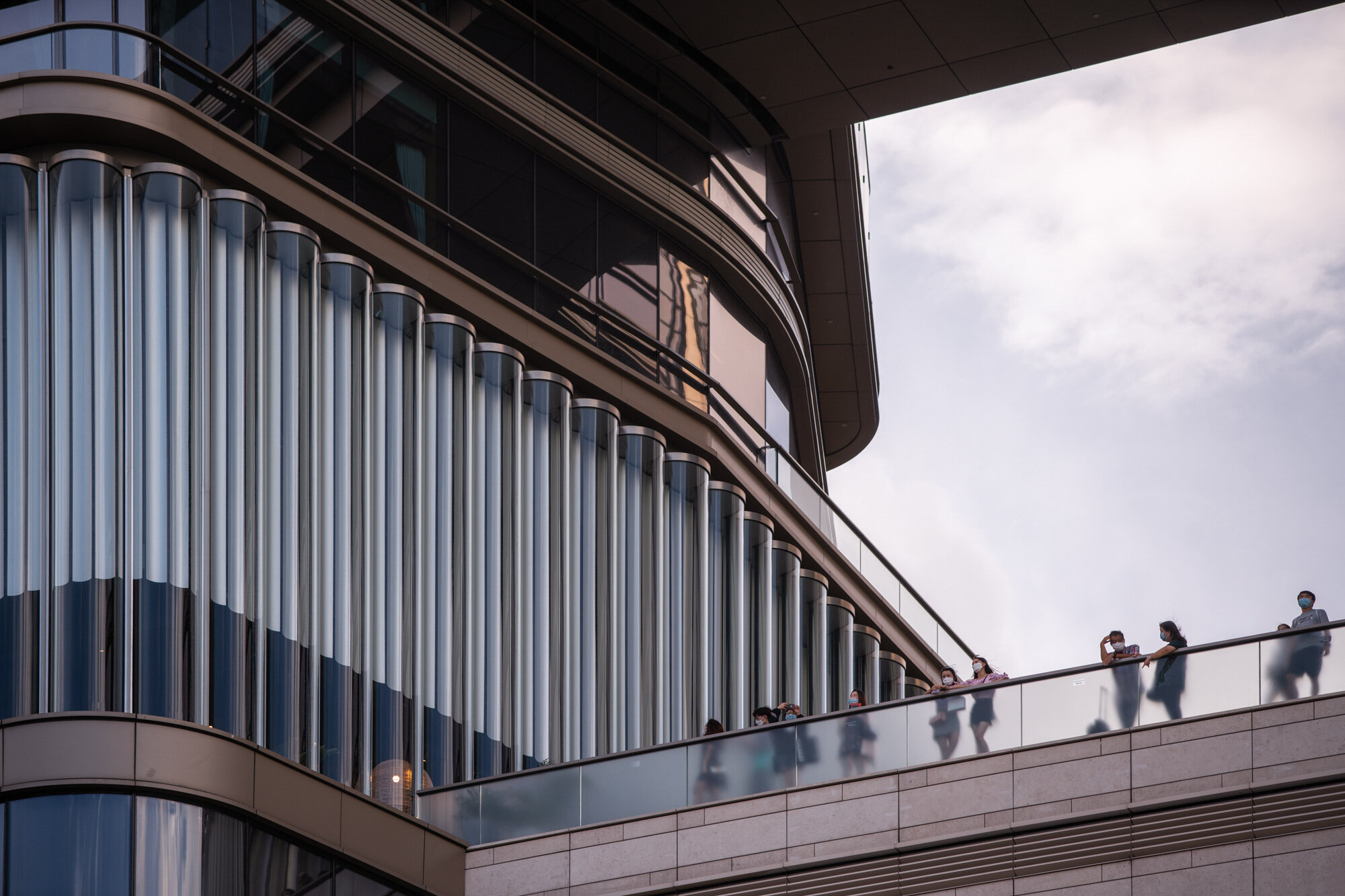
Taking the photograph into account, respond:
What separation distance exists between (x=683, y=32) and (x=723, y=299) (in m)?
4.93

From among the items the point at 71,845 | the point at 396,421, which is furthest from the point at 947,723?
the point at 396,421

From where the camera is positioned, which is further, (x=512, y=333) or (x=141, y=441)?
(x=512, y=333)

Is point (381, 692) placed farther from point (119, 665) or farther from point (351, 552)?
point (119, 665)

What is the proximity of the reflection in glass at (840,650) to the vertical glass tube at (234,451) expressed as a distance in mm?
13780

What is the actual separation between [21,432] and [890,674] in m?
18.6

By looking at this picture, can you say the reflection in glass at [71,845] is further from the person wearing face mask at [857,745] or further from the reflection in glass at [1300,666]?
the reflection in glass at [1300,666]

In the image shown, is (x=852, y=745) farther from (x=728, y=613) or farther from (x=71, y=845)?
(x=728, y=613)

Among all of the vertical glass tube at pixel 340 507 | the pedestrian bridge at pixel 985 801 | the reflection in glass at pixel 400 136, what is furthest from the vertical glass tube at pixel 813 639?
the pedestrian bridge at pixel 985 801

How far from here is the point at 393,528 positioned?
89.4ft

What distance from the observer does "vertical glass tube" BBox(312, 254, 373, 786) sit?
2527cm

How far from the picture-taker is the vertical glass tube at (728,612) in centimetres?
3219

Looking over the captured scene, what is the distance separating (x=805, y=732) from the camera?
74.8 feet

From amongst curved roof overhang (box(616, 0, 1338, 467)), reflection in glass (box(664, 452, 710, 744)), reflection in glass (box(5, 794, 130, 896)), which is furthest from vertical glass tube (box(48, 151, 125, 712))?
curved roof overhang (box(616, 0, 1338, 467))

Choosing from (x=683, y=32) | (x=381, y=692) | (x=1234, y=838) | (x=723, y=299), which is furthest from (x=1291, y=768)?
(x=683, y=32)
